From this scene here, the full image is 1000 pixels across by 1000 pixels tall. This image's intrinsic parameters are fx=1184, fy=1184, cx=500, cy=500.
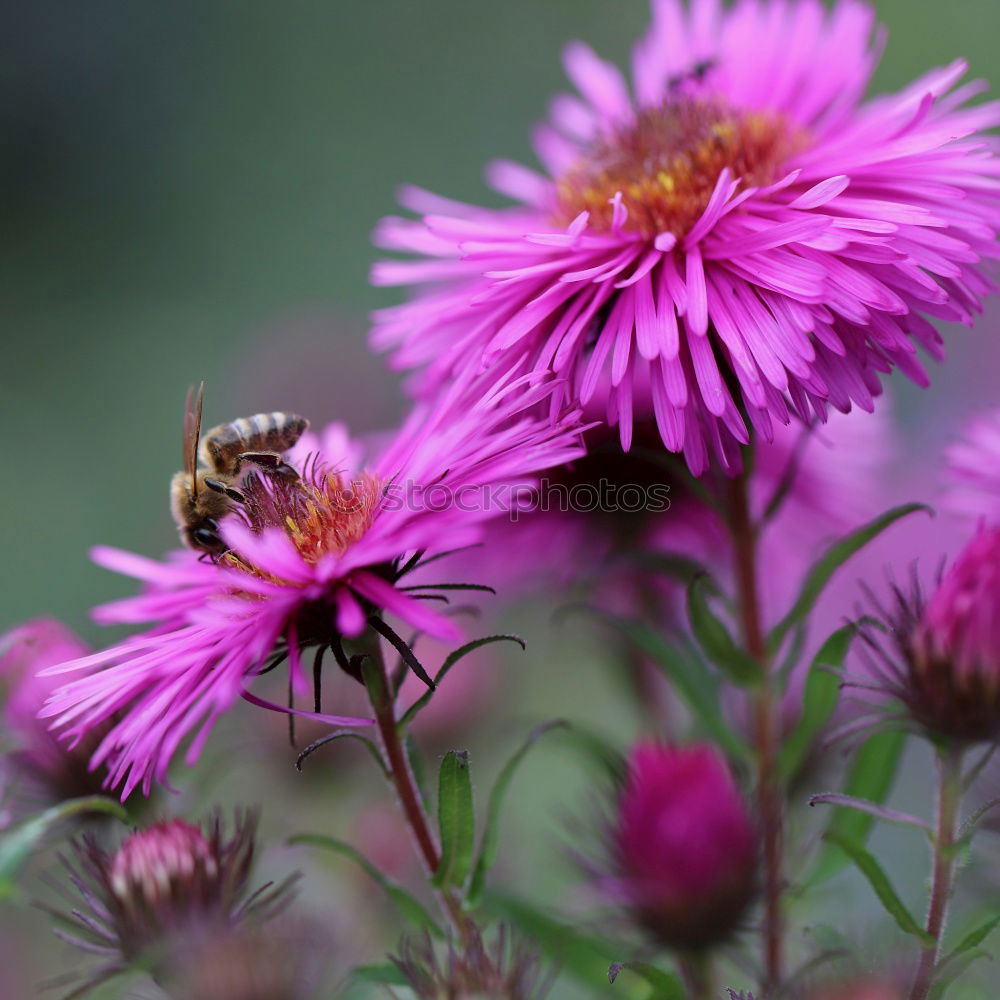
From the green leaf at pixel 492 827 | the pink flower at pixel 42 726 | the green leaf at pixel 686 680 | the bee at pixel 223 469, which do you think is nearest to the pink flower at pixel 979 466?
the green leaf at pixel 686 680

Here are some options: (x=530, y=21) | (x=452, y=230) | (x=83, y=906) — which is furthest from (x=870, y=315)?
(x=530, y=21)

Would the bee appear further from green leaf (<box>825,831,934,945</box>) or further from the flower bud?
green leaf (<box>825,831,934,945</box>)

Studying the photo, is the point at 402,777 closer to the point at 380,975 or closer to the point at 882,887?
the point at 380,975

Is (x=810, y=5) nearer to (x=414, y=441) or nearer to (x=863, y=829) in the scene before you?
(x=414, y=441)

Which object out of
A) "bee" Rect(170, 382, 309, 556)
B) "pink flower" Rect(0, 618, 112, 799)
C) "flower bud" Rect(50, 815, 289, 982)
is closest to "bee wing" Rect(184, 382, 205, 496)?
"bee" Rect(170, 382, 309, 556)

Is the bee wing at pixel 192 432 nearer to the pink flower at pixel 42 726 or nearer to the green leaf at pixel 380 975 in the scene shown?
Result: the pink flower at pixel 42 726

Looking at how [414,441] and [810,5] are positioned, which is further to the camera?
[810,5]
